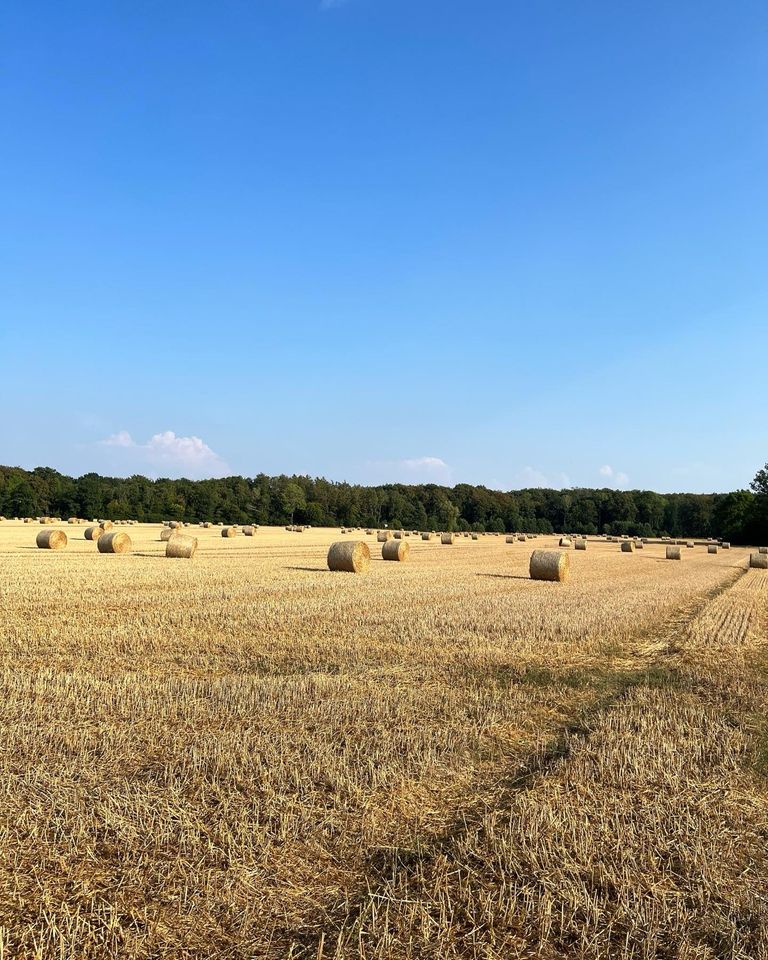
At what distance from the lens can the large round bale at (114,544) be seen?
28.7 meters

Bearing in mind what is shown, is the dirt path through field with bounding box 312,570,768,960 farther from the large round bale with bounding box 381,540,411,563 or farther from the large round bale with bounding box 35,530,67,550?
the large round bale with bounding box 35,530,67,550

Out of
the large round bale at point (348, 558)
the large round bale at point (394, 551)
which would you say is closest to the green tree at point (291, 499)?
the large round bale at point (394, 551)

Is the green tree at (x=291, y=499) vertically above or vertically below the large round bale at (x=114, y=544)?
above

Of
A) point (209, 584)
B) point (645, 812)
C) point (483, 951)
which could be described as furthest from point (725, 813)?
point (209, 584)

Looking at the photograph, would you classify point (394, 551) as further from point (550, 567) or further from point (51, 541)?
point (51, 541)

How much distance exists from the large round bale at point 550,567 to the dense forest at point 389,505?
64.5 metres

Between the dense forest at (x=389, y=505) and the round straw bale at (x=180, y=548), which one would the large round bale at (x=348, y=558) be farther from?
the dense forest at (x=389, y=505)

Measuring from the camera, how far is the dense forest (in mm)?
84312

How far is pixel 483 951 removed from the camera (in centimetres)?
302

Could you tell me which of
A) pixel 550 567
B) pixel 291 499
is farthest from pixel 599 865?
pixel 291 499

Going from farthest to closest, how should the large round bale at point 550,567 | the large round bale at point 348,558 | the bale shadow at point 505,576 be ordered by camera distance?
the large round bale at point 348,558, the bale shadow at point 505,576, the large round bale at point 550,567

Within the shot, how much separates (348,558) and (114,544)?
12.4 metres

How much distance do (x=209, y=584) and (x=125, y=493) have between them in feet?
281

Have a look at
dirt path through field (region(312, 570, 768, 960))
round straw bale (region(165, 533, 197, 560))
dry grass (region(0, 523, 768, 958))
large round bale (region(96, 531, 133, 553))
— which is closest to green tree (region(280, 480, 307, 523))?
large round bale (region(96, 531, 133, 553))
